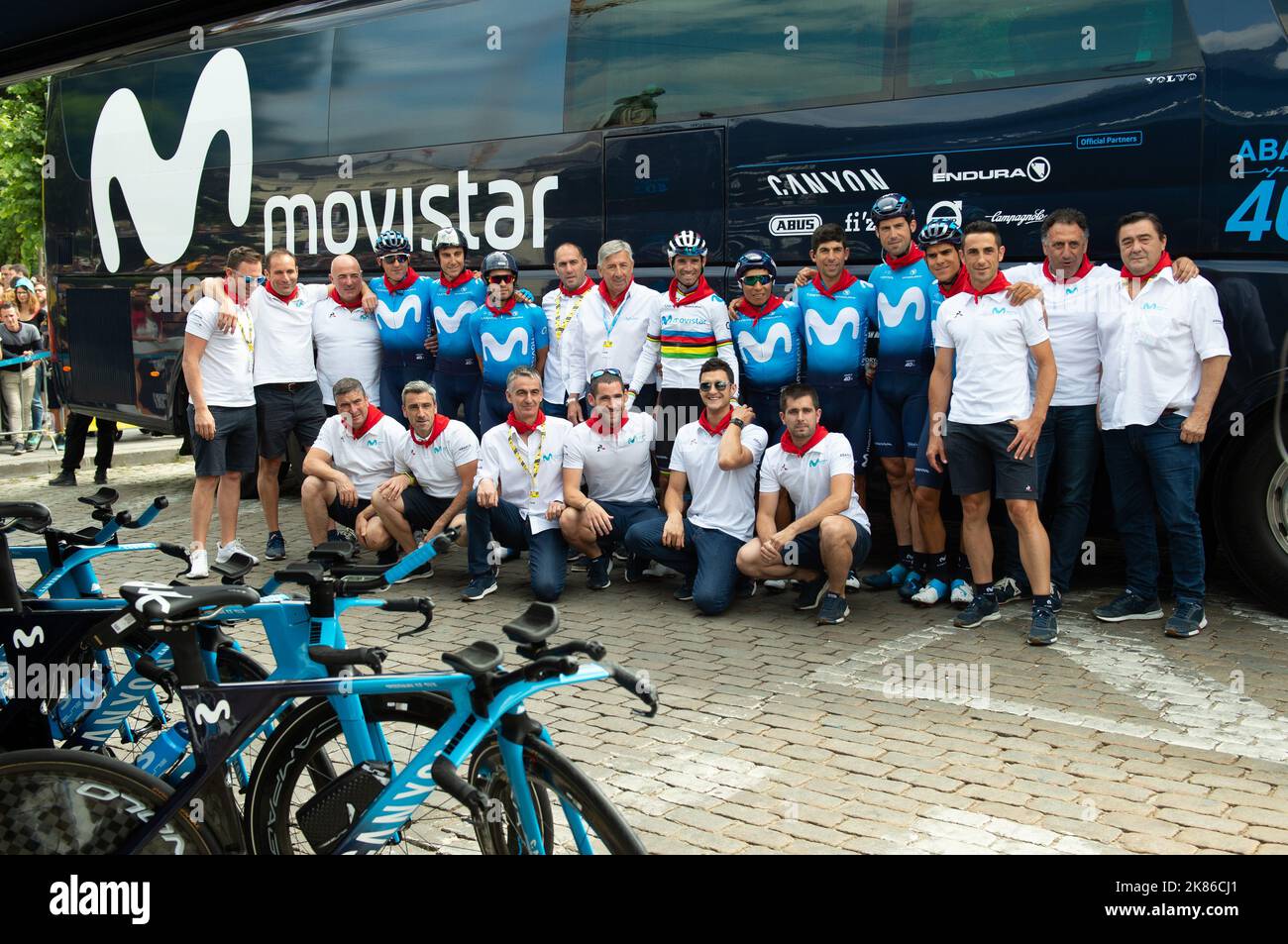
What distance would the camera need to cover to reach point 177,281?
1162cm

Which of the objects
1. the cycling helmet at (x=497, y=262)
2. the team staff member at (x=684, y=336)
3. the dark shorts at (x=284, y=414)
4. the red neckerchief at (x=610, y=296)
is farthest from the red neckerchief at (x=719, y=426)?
the dark shorts at (x=284, y=414)

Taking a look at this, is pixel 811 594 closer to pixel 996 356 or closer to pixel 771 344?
pixel 771 344

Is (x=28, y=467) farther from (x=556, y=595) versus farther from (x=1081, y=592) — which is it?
(x=1081, y=592)

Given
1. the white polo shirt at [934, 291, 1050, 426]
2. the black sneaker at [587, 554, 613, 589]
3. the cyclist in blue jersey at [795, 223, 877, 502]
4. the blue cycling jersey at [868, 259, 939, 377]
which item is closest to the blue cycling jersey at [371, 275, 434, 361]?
the black sneaker at [587, 554, 613, 589]

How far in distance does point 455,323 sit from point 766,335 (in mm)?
2413

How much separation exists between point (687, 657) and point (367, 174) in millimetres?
5252

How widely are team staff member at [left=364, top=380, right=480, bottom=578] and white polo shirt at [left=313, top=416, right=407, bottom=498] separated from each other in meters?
0.10

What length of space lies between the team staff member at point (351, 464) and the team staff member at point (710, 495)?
1.76 m

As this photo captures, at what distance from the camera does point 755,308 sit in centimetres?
782

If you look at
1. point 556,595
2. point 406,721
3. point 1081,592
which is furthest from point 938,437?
point 406,721

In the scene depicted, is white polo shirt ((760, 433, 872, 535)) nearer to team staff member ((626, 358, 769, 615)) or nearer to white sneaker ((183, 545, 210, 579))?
team staff member ((626, 358, 769, 615))

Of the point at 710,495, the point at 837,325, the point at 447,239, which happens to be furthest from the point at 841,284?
the point at 447,239

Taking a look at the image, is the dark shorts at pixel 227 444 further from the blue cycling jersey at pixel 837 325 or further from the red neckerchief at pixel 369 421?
the blue cycling jersey at pixel 837 325

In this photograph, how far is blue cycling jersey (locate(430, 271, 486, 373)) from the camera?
916cm
